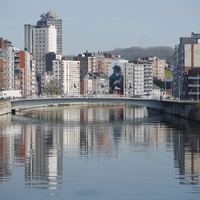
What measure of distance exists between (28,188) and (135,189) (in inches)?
196

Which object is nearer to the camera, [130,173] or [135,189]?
[135,189]

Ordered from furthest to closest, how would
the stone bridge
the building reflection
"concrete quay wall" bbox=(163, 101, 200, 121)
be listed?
the stone bridge < "concrete quay wall" bbox=(163, 101, 200, 121) < the building reflection

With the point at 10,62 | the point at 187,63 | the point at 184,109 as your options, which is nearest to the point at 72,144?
the point at 184,109

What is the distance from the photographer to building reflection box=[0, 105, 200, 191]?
46.1 meters

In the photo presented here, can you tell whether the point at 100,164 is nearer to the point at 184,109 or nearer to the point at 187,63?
the point at 184,109

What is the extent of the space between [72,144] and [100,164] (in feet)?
48.4

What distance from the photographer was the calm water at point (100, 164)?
3979 cm

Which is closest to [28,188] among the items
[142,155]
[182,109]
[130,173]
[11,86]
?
[130,173]

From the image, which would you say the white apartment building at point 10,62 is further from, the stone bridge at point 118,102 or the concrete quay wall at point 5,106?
the concrete quay wall at point 5,106

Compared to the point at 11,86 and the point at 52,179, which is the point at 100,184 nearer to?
the point at 52,179

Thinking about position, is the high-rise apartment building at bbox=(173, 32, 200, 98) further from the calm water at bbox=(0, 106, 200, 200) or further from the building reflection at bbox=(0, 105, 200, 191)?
the calm water at bbox=(0, 106, 200, 200)

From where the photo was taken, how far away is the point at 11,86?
176 metres

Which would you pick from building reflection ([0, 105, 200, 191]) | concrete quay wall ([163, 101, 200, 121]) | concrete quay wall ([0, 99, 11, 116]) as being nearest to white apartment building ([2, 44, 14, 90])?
concrete quay wall ([0, 99, 11, 116])

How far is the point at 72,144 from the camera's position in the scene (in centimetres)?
6438
